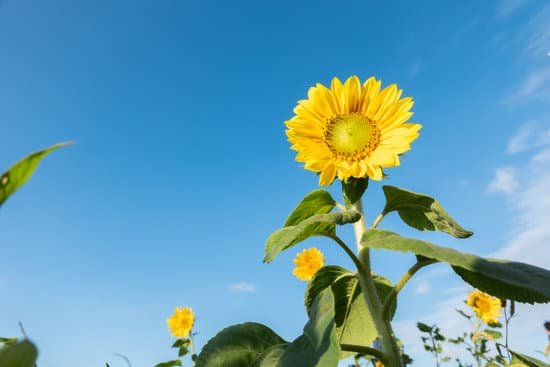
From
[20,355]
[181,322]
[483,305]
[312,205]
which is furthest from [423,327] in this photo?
[20,355]

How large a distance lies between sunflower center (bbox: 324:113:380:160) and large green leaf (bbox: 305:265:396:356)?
0.32 meters

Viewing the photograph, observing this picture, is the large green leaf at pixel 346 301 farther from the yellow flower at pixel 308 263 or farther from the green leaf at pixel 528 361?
the yellow flower at pixel 308 263

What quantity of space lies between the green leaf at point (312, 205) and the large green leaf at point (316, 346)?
0.38 metres

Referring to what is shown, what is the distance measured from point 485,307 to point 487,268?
3.31 m

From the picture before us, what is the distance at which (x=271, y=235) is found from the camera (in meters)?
1.03

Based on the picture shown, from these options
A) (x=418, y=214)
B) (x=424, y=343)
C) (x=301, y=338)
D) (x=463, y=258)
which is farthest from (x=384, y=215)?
(x=424, y=343)

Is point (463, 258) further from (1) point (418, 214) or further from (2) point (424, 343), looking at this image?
(2) point (424, 343)

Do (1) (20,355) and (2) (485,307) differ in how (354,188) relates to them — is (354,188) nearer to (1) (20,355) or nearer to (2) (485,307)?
(1) (20,355)

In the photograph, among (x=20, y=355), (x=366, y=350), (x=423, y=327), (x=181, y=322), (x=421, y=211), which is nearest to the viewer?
(x=20, y=355)

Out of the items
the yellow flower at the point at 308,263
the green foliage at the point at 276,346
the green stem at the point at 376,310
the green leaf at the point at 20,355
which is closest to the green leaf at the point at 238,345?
the green foliage at the point at 276,346

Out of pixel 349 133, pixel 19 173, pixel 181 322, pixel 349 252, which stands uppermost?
pixel 181 322

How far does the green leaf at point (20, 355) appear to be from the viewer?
0.36m

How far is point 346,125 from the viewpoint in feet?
4.57

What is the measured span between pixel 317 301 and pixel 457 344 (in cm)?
379
